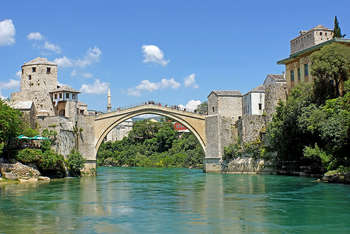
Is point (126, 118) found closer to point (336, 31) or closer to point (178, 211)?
point (336, 31)

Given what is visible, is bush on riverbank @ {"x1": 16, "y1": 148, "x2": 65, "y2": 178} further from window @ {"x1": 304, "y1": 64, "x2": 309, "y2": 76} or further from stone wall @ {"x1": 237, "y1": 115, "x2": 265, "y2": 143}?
window @ {"x1": 304, "y1": 64, "x2": 309, "y2": 76}

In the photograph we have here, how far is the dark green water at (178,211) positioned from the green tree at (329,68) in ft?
30.2

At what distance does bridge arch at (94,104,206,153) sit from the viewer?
136 feet

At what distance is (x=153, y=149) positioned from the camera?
70562mm

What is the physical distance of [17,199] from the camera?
19703mm

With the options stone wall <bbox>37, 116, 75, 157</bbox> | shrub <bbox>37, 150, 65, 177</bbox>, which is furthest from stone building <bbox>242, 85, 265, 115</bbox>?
shrub <bbox>37, 150, 65, 177</bbox>

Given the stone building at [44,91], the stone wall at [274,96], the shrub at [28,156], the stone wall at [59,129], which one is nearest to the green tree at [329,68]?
the stone wall at [274,96]

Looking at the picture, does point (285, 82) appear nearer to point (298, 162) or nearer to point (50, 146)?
point (298, 162)

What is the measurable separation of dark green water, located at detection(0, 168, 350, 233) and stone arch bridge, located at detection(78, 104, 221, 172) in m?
16.8

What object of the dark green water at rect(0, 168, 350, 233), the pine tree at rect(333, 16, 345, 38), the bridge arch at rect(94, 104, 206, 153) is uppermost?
the pine tree at rect(333, 16, 345, 38)

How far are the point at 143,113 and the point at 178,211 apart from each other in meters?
27.7

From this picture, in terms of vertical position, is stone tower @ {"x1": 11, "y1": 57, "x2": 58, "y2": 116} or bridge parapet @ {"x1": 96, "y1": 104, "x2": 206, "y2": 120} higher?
stone tower @ {"x1": 11, "y1": 57, "x2": 58, "y2": 116}

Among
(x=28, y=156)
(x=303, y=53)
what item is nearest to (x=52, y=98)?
(x=28, y=156)

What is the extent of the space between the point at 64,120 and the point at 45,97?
4.62 meters
